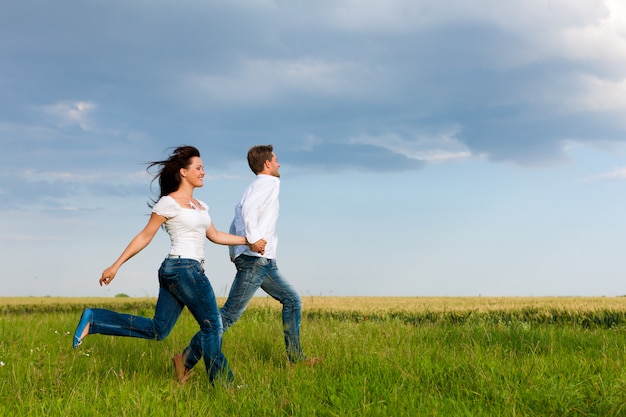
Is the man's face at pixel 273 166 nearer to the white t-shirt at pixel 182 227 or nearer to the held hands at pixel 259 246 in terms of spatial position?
the held hands at pixel 259 246

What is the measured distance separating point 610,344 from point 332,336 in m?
3.61

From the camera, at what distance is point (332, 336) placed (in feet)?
25.7

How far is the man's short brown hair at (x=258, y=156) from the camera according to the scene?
6797 mm

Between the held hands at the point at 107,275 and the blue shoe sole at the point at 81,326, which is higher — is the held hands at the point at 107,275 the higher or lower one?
→ the higher one

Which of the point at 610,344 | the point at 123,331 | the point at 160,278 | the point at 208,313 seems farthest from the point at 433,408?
the point at 610,344

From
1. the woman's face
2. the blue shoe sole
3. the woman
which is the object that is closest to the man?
the woman

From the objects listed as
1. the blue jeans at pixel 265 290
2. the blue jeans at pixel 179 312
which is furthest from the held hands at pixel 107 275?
the blue jeans at pixel 265 290

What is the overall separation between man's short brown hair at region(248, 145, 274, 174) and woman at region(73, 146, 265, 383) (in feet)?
2.66

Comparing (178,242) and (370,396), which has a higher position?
(178,242)

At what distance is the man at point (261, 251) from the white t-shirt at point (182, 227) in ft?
2.20

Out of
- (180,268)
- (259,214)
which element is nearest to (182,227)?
(180,268)

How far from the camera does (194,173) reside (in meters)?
6.09

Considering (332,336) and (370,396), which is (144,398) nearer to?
(370,396)

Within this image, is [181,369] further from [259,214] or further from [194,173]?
[194,173]
